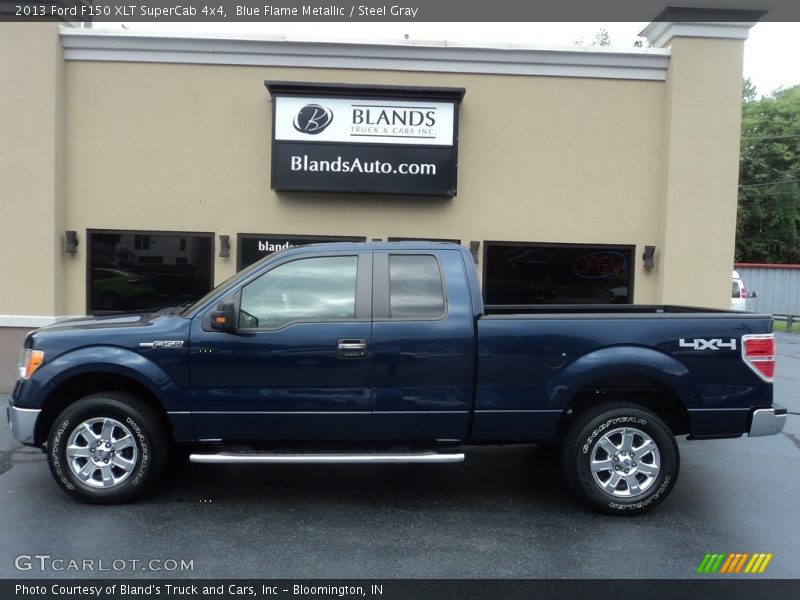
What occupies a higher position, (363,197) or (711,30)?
(711,30)

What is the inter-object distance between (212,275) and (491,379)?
5319 mm

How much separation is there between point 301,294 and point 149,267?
4.79 m

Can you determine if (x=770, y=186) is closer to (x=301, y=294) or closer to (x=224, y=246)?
(x=224, y=246)

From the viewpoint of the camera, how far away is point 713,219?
9.23m

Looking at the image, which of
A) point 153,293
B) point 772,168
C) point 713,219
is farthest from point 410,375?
point 772,168

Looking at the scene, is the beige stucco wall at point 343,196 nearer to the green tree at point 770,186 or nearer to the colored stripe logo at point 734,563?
the colored stripe logo at point 734,563

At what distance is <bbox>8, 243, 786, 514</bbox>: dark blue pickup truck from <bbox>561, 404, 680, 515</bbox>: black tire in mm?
11

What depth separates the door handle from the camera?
5.13m

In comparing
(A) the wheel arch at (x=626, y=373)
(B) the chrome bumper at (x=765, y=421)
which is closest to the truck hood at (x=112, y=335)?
(A) the wheel arch at (x=626, y=373)

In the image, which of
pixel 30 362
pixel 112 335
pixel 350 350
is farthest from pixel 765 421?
pixel 30 362

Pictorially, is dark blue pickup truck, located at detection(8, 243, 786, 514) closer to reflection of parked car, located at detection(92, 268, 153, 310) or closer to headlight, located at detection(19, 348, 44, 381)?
headlight, located at detection(19, 348, 44, 381)

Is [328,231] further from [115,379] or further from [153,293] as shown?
[115,379]

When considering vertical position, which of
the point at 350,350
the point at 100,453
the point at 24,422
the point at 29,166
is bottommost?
the point at 100,453

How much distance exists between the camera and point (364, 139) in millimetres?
9164
